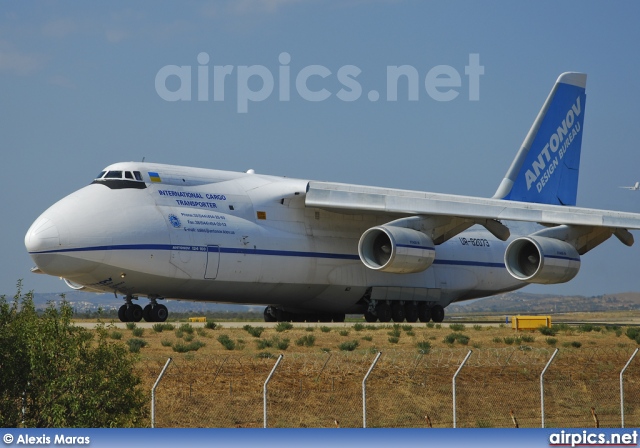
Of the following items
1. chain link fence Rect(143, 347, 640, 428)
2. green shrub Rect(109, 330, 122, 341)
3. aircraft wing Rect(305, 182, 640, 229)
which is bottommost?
chain link fence Rect(143, 347, 640, 428)

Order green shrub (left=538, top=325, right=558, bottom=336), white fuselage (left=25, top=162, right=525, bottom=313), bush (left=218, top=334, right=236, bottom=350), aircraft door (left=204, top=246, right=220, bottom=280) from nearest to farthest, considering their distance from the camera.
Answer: bush (left=218, top=334, right=236, bottom=350) → white fuselage (left=25, top=162, right=525, bottom=313) → aircraft door (left=204, top=246, right=220, bottom=280) → green shrub (left=538, top=325, right=558, bottom=336)

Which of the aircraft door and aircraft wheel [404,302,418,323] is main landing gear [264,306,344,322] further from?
the aircraft door

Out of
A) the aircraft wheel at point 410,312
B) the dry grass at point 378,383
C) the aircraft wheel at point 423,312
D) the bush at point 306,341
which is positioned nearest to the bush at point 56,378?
the dry grass at point 378,383

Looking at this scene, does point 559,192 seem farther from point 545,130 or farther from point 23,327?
point 23,327

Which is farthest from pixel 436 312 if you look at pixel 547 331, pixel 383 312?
pixel 547 331

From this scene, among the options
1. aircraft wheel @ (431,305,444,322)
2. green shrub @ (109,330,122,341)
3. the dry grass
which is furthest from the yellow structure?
green shrub @ (109,330,122,341)

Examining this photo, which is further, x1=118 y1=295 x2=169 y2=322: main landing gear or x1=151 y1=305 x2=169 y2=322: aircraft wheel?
x1=151 y1=305 x2=169 y2=322: aircraft wheel

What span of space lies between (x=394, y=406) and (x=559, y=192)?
21.4m

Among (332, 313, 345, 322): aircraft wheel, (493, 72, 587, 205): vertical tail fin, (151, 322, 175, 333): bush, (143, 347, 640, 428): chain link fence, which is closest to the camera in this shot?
(143, 347, 640, 428): chain link fence

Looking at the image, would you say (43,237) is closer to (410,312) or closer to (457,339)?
(457,339)

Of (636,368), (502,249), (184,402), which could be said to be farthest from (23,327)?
(502,249)

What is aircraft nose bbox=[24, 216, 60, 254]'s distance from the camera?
24.3 meters

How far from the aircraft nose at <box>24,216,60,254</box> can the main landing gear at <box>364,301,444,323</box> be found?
10247 millimetres

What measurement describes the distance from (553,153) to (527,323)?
8737 millimetres
